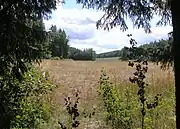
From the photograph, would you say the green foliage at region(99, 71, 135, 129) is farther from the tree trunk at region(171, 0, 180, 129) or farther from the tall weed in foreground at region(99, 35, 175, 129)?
the tree trunk at region(171, 0, 180, 129)

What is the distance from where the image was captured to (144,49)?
15.8 feet

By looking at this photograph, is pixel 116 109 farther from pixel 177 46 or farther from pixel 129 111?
pixel 177 46

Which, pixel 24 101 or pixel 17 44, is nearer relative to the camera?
pixel 17 44

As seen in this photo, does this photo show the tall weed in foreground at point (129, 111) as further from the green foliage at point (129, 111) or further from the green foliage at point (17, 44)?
the green foliage at point (17, 44)

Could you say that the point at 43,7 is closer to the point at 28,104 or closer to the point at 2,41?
the point at 2,41

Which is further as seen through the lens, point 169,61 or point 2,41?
point 169,61

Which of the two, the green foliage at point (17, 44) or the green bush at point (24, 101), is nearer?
the green foliage at point (17, 44)

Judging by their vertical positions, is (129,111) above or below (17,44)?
below

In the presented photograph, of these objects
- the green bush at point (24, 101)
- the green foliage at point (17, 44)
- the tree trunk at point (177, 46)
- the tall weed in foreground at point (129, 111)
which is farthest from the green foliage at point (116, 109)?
the tree trunk at point (177, 46)

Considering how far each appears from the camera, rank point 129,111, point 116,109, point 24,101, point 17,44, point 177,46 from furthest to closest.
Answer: point 129,111
point 116,109
point 24,101
point 17,44
point 177,46

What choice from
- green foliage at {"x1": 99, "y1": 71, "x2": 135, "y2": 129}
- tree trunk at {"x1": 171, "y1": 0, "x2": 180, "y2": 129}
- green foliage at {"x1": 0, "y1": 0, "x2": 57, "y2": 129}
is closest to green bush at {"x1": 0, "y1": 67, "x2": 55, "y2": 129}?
green foliage at {"x1": 0, "y1": 0, "x2": 57, "y2": 129}

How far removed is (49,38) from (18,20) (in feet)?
2.06

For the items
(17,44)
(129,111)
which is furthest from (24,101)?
(129,111)

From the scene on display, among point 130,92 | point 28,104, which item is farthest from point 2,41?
point 130,92
